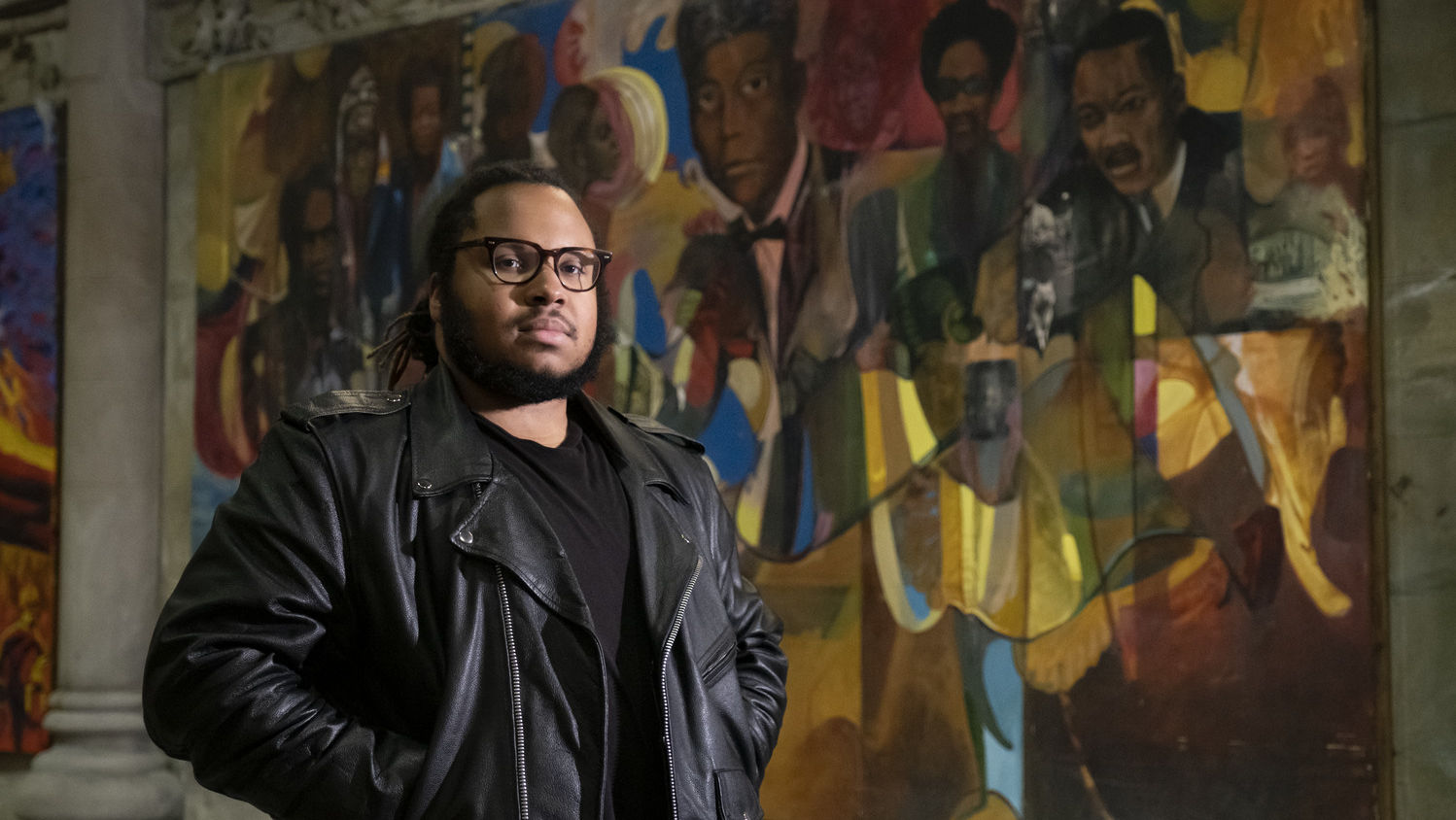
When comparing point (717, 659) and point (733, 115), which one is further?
point (733, 115)

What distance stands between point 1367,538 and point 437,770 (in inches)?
104

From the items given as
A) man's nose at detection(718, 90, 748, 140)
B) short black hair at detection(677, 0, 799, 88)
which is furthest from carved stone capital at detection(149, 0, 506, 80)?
man's nose at detection(718, 90, 748, 140)

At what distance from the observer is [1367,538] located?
3.34m

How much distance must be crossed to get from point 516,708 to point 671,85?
10.4 ft

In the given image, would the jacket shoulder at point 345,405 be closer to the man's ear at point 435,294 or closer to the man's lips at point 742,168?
the man's ear at point 435,294

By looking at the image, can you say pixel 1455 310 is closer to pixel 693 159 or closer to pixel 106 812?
pixel 693 159

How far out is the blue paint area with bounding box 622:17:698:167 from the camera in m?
4.41

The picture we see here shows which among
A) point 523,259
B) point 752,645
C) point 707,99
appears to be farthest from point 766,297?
point 523,259

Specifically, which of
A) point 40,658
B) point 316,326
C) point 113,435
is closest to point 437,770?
point 316,326

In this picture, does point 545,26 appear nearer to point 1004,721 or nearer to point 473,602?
point 1004,721

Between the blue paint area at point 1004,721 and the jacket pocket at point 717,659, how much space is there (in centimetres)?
202

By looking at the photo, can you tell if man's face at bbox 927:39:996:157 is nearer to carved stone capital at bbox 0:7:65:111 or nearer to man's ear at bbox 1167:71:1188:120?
man's ear at bbox 1167:71:1188:120

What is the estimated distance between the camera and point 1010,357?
382 cm

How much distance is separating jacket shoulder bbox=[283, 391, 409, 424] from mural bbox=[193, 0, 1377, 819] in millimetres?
2314
